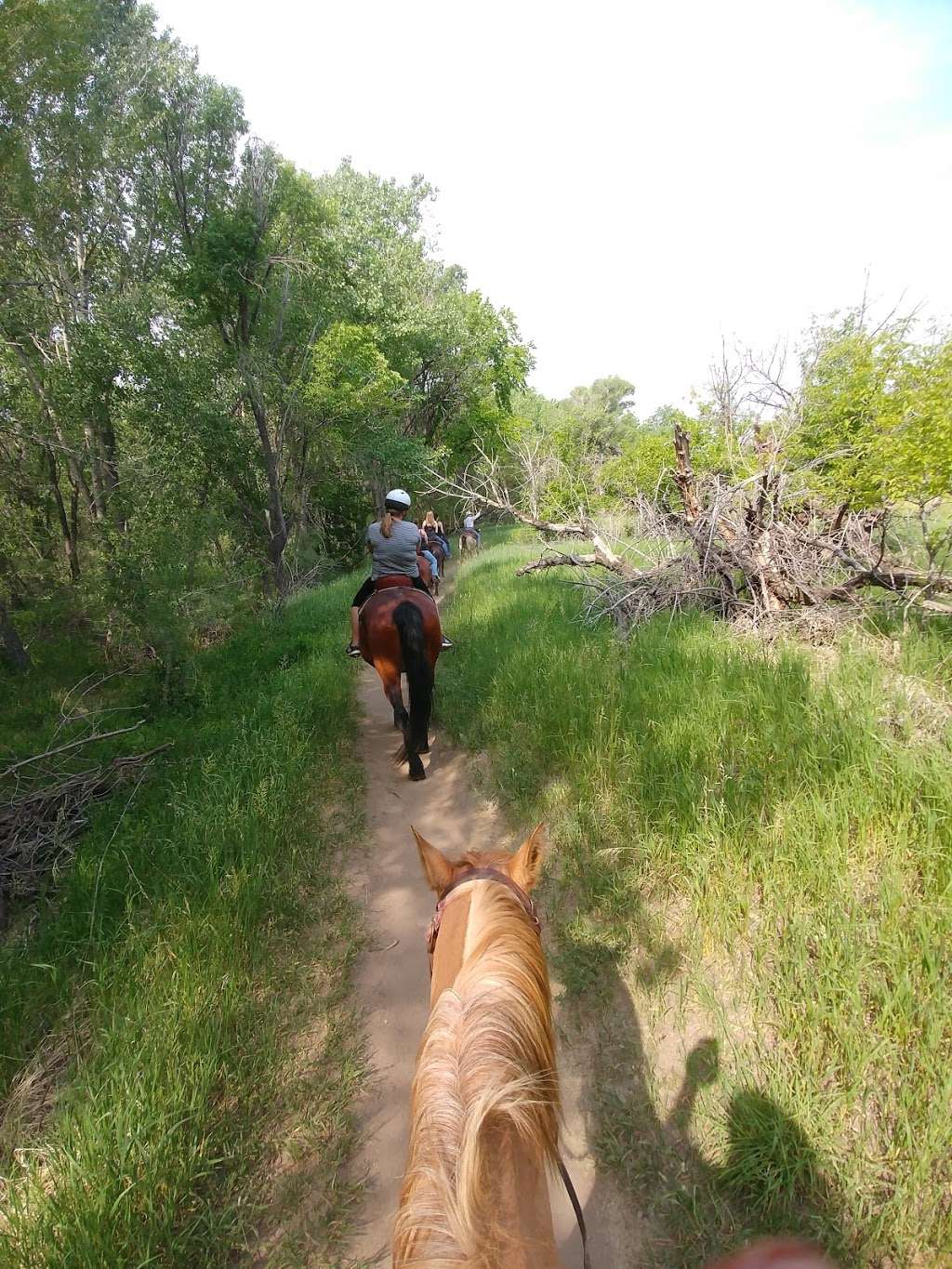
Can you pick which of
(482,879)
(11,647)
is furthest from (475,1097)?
(11,647)

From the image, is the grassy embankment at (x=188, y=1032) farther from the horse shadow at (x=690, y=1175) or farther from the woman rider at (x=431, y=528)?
the woman rider at (x=431, y=528)

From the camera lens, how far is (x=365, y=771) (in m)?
4.53

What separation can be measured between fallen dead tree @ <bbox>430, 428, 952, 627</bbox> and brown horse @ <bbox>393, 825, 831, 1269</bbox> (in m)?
4.40

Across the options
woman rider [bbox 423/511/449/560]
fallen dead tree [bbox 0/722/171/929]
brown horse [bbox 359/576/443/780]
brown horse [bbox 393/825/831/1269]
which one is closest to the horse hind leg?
brown horse [bbox 359/576/443/780]

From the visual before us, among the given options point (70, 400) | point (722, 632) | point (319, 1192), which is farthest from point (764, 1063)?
point (70, 400)

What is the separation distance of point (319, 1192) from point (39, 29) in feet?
34.5

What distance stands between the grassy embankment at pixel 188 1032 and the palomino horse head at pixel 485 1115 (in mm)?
1211

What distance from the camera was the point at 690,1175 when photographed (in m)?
1.71

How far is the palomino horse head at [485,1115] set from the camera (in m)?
0.86

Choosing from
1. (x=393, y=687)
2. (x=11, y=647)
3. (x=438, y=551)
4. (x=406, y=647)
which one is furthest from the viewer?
(x=438, y=551)

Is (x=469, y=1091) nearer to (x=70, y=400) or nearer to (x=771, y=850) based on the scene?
(x=771, y=850)

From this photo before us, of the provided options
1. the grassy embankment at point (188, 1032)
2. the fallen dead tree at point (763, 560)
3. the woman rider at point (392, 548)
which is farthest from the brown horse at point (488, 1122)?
the fallen dead tree at point (763, 560)

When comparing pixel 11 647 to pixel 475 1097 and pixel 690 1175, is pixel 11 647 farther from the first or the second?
pixel 690 1175

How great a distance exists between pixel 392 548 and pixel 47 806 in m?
3.63
